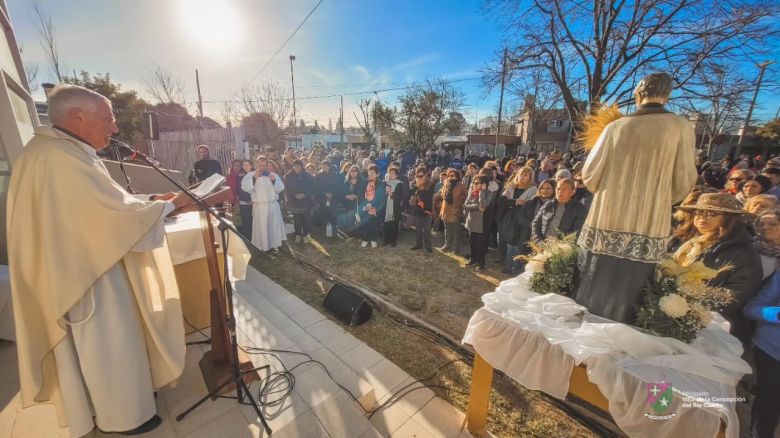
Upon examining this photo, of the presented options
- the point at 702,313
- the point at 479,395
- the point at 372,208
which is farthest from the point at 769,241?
the point at 372,208

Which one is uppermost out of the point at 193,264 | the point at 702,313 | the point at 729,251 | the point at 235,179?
the point at 235,179

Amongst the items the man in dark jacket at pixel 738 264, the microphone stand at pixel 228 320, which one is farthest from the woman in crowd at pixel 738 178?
the microphone stand at pixel 228 320

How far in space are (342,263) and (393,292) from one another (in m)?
1.70

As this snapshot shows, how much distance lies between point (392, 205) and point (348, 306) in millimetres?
3481

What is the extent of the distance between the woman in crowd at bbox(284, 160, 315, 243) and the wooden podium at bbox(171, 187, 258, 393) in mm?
4830

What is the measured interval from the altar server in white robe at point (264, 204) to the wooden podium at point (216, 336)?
3.95 metres

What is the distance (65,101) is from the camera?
1.87m

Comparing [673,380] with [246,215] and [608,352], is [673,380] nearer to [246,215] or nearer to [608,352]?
[608,352]

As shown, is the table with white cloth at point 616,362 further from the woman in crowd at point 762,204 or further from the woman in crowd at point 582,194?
the woman in crowd at point 582,194

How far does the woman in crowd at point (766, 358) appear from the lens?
7.41 feet

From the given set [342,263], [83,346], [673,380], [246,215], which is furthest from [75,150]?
[246,215]

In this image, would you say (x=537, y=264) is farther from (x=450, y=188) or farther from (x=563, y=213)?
(x=450, y=188)

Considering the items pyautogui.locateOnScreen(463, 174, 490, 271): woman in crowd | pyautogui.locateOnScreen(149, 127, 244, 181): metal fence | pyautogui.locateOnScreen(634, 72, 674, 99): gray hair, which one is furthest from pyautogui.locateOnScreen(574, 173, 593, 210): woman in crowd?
pyautogui.locateOnScreen(149, 127, 244, 181): metal fence

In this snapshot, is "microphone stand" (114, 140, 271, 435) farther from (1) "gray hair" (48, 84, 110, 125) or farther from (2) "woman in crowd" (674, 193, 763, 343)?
(2) "woman in crowd" (674, 193, 763, 343)
